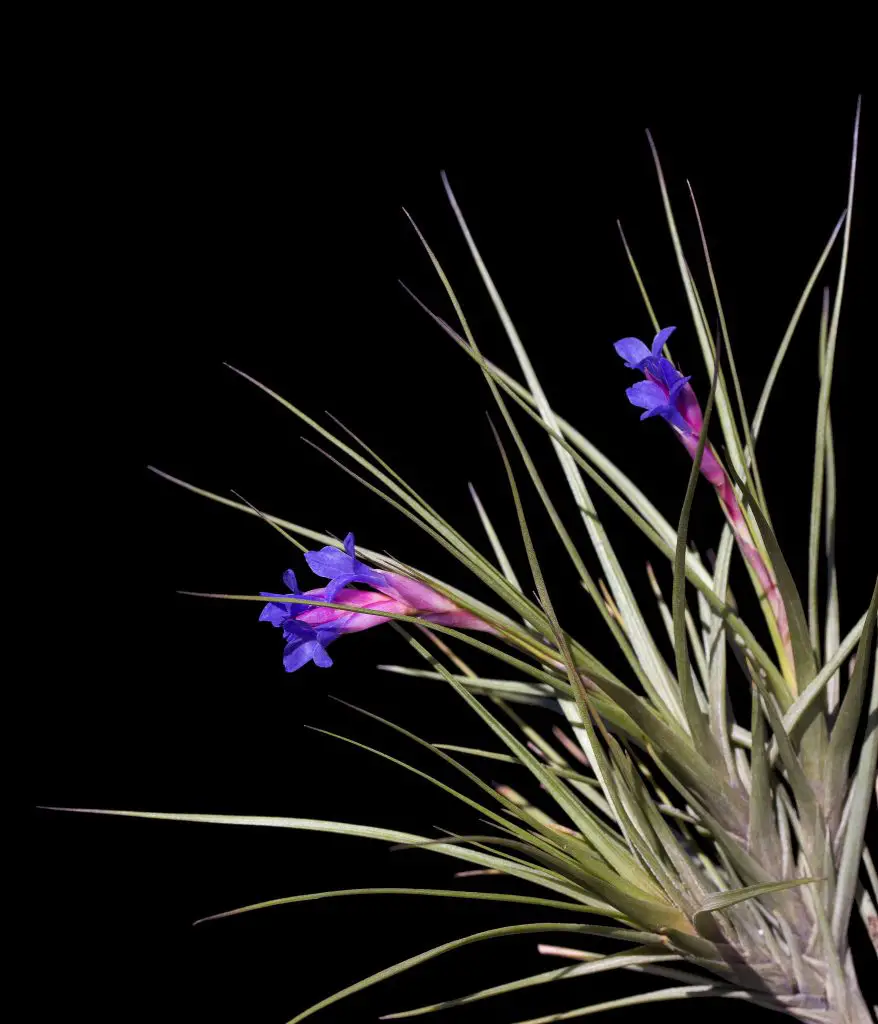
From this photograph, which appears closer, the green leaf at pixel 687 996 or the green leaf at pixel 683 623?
the green leaf at pixel 683 623

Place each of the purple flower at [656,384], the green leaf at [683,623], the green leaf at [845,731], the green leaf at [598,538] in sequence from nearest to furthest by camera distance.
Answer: the green leaf at [683,623], the green leaf at [845,731], the purple flower at [656,384], the green leaf at [598,538]

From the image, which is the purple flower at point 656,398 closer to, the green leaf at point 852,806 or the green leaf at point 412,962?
the green leaf at point 852,806

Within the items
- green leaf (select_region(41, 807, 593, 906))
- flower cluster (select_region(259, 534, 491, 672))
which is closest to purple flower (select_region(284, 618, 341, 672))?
flower cluster (select_region(259, 534, 491, 672))

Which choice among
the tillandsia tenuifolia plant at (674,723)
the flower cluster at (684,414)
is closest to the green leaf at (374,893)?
the tillandsia tenuifolia plant at (674,723)

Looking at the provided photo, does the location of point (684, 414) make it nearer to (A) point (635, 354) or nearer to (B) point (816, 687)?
(A) point (635, 354)

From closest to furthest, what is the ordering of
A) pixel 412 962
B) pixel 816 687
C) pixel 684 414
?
pixel 412 962
pixel 816 687
pixel 684 414

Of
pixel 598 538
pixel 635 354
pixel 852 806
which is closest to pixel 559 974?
pixel 852 806

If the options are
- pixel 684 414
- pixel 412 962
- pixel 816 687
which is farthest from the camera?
pixel 684 414

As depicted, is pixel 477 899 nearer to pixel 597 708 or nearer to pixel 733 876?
pixel 597 708
